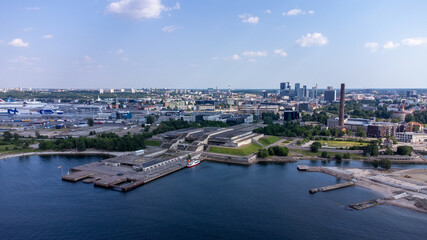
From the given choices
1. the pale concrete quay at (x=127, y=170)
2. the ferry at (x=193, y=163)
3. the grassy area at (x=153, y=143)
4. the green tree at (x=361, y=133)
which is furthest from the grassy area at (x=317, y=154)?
the grassy area at (x=153, y=143)

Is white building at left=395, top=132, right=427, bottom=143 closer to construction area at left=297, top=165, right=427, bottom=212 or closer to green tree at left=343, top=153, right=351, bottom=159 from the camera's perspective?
green tree at left=343, top=153, right=351, bottom=159

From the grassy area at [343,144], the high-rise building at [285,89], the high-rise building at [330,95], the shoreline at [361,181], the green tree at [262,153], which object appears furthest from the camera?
the high-rise building at [285,89]

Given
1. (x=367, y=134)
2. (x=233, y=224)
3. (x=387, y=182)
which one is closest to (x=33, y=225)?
(x=233, y=224)

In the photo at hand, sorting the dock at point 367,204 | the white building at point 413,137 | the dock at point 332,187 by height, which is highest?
the white building at point 413,137

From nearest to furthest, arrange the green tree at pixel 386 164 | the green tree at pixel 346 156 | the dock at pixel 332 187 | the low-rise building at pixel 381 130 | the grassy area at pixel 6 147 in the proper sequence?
the dock at pixel 332 187
the green tree at pixel 386 164
the green tree at pixel 346 156
the grassy area at pixel 6 147
the low-rise building at pixel 381 130

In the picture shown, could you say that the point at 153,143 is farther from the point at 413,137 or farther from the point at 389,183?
the point at 413,137

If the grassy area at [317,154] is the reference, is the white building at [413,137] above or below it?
above

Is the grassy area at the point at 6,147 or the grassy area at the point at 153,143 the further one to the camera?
the grassy area at the point at 153,143

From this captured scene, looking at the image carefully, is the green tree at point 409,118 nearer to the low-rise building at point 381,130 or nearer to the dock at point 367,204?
the low-rise building at point 381,130

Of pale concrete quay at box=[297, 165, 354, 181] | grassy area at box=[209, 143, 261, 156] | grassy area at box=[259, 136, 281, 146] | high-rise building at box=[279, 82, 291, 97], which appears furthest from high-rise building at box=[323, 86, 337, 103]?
pale concrete quay at box=[297, 165, 354, 181]
